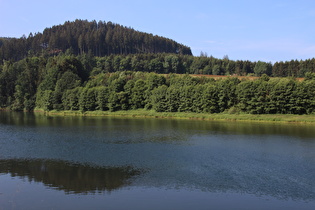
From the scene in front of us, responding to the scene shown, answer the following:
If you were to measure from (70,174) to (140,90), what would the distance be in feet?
267

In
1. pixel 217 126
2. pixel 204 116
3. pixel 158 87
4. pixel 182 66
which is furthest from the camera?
pixel 182 66

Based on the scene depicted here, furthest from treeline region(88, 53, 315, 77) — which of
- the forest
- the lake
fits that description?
the lake

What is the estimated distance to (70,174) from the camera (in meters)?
28.5

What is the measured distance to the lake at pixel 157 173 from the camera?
21.9 m

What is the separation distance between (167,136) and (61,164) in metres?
23.6

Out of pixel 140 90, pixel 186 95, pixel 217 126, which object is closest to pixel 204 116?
pixel 186 95

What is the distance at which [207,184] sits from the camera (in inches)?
1012

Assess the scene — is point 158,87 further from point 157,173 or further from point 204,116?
point 157,173

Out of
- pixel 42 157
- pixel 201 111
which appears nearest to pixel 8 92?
pixel 201 111

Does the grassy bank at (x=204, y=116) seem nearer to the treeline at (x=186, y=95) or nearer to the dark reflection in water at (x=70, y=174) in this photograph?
the treeline at (x=186, y=95)

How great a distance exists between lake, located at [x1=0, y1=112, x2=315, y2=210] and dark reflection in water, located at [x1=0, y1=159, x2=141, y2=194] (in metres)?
0.08

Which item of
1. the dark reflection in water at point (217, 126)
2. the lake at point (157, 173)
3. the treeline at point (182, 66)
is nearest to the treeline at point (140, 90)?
the treeline at point (182, 66)

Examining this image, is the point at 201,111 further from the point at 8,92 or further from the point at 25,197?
the point at 8,92

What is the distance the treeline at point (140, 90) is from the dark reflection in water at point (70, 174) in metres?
60.5
